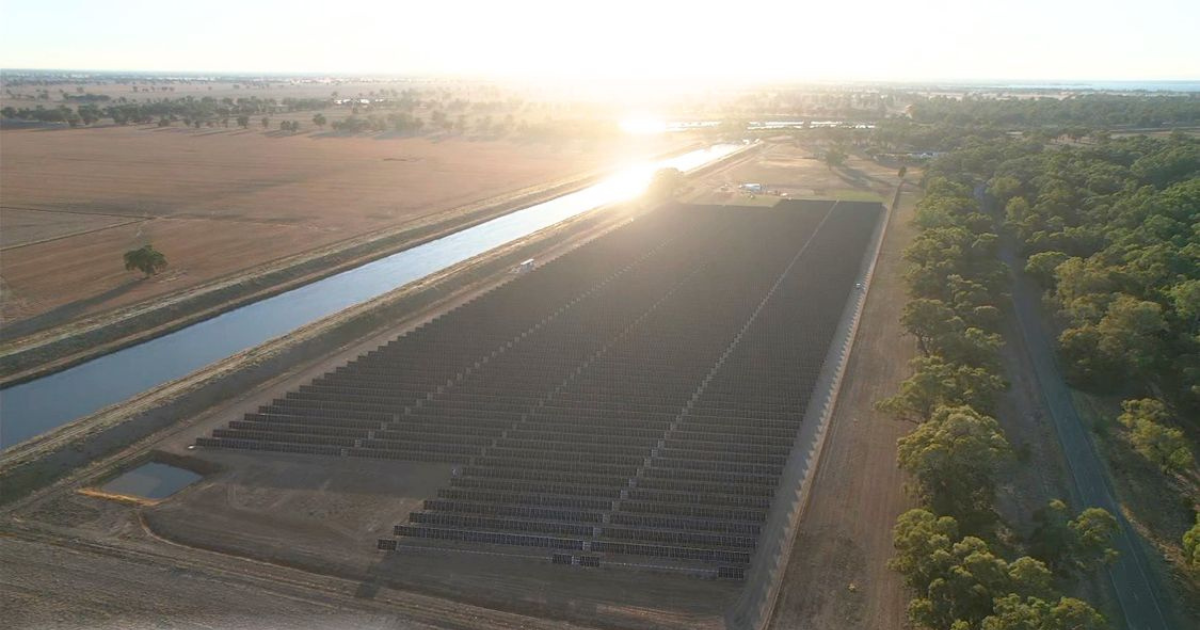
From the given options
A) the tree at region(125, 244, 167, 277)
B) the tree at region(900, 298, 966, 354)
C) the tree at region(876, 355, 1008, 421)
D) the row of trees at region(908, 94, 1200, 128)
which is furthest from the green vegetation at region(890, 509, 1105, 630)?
the row of trees at region(908, 94, 1200, 128)

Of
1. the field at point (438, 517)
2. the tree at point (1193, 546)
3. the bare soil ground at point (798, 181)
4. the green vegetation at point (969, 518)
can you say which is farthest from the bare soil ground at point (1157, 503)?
the bare soil ground at point (798, 181)

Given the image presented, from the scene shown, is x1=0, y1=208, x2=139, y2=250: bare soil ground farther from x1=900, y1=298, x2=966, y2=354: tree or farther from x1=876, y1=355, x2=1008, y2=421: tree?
x1=900, y1=298, x2=966, y2=354: tree

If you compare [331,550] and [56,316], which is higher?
[56,316]

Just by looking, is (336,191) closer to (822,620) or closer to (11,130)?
(822,620)

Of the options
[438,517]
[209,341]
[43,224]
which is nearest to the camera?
[438,517]

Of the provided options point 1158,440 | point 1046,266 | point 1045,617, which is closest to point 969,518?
point 1045,617

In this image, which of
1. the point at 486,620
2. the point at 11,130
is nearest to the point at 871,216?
the point at 486,620

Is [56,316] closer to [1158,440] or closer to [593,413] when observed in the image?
[593,413]

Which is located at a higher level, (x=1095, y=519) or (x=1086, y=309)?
(x=1086, y=309)
